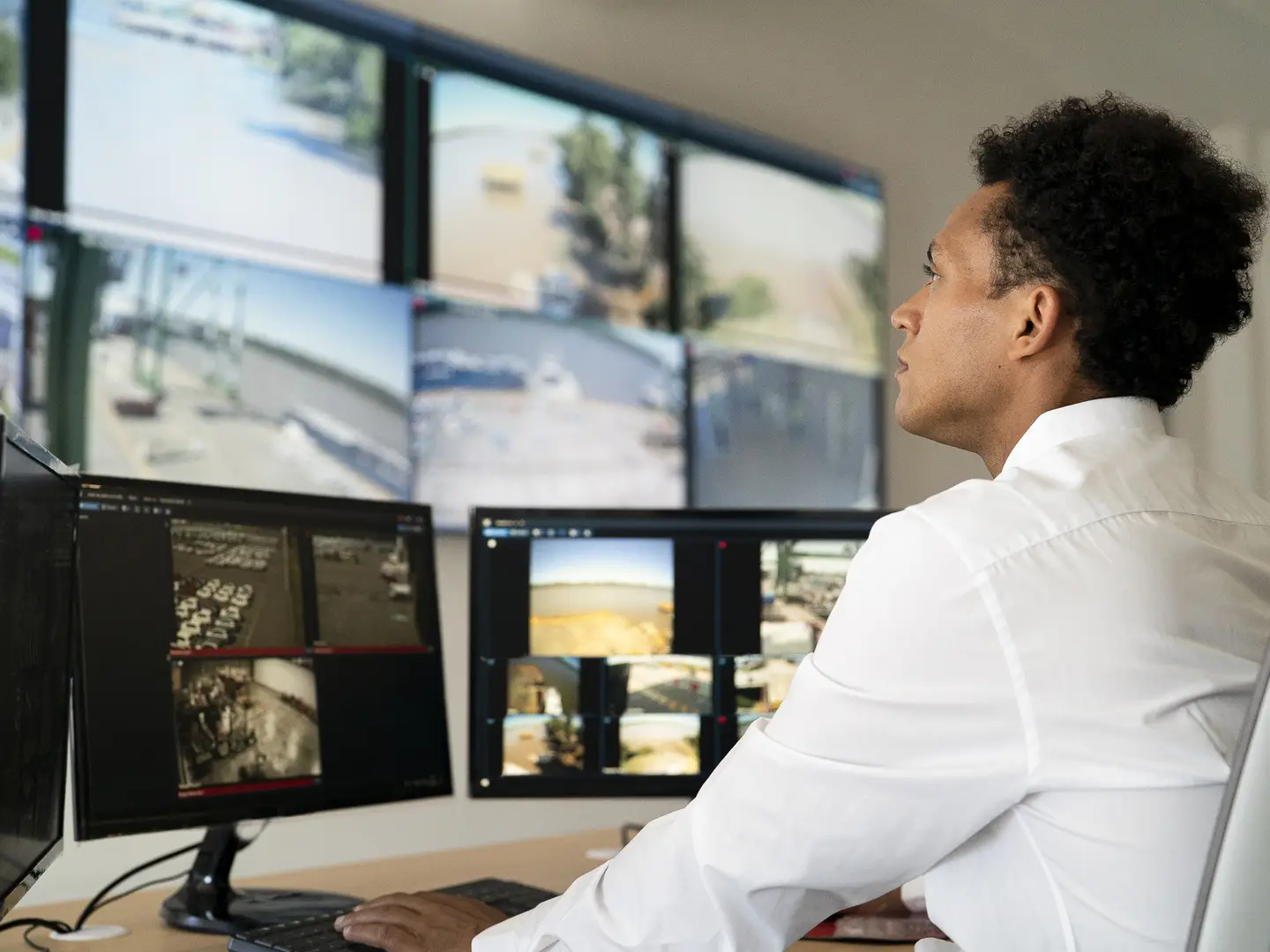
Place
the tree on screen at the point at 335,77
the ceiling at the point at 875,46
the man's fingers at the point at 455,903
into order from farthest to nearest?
the ceiling at the point at 875,46 < the tree on screen at the point at 335,77 < the man's fingers at the point at 455,903

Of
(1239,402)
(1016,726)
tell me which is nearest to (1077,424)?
(1016,726)

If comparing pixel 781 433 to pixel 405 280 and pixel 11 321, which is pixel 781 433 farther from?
pixel 11 321

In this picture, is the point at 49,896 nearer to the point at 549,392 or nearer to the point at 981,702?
the point at 549,392

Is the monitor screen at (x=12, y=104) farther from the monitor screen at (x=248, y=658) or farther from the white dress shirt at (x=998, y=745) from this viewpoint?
the white dress shirt at (x=998, y=745)

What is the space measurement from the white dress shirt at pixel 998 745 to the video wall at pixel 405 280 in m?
1.38

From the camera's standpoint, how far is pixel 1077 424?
1.07 metres

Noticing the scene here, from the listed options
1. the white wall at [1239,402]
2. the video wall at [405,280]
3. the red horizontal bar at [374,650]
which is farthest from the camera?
the white wall at [1239,402]

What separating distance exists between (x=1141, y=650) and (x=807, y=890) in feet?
0.95

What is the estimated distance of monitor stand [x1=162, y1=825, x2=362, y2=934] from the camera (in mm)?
1337

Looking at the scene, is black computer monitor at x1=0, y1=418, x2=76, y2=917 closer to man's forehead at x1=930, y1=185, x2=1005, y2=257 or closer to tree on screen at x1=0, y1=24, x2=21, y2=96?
man's forehead at x1=930, y1=185, x2=1005, y2=257

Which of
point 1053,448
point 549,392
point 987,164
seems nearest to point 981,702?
point 1053,448

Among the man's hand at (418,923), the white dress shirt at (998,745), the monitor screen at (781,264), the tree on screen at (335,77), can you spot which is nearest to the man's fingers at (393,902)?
the man's hand at (418,923)

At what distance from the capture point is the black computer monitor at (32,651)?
3.05 feet

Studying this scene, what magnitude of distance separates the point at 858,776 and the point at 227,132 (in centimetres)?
175
